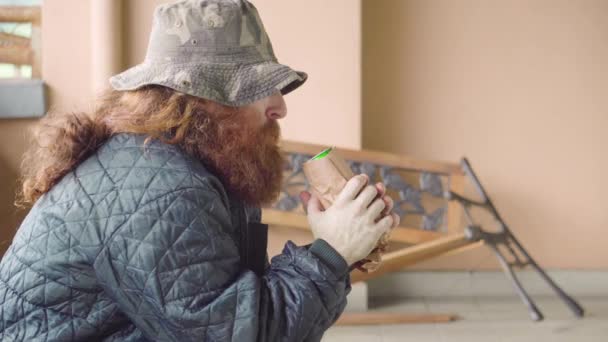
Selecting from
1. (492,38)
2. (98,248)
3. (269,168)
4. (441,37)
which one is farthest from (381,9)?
(98,248)

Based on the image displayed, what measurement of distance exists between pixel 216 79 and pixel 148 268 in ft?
1.21

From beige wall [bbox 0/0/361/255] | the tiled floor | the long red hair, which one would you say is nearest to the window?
beige wall [bbox 0/0/361/255]

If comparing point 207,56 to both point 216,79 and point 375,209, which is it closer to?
point 216,79

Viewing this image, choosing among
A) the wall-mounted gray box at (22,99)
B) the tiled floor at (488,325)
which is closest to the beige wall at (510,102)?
the tiled floor at (488,325)

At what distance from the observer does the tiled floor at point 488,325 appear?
3.62 m

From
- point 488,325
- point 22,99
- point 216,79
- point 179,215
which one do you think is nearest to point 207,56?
point 216,79

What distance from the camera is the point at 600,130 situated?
438cm

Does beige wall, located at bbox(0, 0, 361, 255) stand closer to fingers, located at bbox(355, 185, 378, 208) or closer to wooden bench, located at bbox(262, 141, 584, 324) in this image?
wooden bench, located at bbox(262, 141, 584, 324)

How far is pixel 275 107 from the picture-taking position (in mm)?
1533

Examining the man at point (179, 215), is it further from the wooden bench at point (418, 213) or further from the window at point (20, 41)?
the window at point (20, 41)

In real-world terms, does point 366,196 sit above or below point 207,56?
below

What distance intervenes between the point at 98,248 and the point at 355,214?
46cm

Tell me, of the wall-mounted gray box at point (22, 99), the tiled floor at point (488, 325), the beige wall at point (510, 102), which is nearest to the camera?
the tiled floor at point (488, 325)

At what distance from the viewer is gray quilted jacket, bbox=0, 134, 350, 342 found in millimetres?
1286
